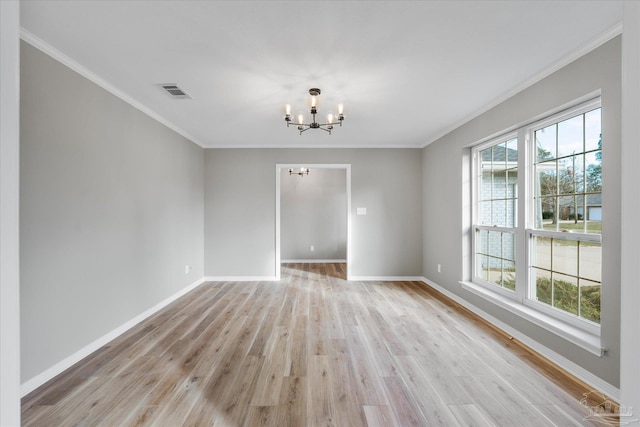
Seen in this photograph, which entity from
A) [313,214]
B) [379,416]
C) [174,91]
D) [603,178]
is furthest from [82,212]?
[313,214]

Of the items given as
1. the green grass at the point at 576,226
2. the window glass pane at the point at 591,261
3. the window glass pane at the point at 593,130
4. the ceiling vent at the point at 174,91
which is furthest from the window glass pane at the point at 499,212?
the ceiling vent at the point at 174,91

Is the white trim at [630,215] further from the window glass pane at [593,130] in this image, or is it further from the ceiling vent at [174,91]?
the ceiling vent at [174,91]

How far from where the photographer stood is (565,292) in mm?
2486

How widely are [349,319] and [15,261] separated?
3.06m

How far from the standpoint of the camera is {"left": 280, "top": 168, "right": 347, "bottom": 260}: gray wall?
7.38 m

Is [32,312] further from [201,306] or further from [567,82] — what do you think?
[567,82]

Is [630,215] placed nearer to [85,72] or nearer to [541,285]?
[541,285]

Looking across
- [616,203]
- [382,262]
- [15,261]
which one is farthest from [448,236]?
[15,261]

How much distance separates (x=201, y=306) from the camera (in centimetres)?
384

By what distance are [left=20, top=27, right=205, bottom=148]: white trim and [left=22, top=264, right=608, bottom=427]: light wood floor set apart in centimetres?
251

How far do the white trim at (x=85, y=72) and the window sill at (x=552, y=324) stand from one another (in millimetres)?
4598

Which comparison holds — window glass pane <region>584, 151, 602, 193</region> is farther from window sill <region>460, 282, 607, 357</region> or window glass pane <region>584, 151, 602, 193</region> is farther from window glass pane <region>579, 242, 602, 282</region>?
window sill <region>460, 282, 607, 357</region>

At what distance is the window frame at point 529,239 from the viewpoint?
2.25 meters

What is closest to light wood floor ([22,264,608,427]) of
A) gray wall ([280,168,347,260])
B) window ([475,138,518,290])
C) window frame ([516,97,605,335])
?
window frame ([516,97,605,335])
